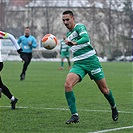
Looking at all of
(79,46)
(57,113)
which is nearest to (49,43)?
(79,46)

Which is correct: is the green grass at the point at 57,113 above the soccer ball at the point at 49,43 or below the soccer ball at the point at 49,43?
below

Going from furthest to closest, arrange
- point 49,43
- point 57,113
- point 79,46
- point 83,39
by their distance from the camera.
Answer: point 57,113 < point 49,43 < point 79,46 < point 83,39

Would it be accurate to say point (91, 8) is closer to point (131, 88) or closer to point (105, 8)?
point (105, 8)

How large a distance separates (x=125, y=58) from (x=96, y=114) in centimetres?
5544

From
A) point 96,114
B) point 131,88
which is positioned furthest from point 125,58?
point 96,114

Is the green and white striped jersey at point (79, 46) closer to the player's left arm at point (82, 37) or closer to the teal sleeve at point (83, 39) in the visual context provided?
the player's left arm at point (82, 37)

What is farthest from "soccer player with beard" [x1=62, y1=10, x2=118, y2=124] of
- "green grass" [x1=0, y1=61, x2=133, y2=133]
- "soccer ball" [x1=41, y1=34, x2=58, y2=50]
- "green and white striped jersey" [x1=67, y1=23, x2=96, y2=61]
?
"green grass" [x1=0, y1=61, x2=133, y2=133]

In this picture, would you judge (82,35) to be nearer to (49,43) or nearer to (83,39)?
(83,39)

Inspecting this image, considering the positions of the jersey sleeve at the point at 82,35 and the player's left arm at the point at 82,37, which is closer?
the player's left arm at the point at 82,37

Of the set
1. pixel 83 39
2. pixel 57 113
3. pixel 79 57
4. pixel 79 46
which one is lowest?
pixel 57 113

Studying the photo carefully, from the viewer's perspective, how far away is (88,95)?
15.2 meters

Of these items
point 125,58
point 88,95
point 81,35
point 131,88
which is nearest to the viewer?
point 81,35

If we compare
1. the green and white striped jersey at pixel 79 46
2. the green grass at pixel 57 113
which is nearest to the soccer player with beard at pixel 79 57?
the green and white striped jersey at pixel 79 46

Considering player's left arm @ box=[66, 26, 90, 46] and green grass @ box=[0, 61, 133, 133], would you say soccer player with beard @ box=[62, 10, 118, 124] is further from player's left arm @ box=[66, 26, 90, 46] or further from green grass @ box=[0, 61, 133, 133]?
green grass @ box=[0, 61, 133, 133]
